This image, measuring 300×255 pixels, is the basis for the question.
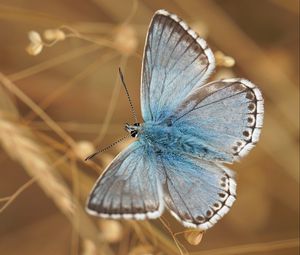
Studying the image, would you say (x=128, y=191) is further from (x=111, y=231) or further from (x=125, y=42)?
(x=125, y=42)

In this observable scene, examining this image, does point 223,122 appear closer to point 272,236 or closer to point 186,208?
point 186,208

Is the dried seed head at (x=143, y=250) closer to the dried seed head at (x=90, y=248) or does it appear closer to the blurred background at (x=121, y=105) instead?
the dried seed head at (x=90, y=248)

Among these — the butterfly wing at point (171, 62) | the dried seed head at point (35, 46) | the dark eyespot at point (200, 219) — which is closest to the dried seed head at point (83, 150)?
the butterfly wing at point (171, 62)

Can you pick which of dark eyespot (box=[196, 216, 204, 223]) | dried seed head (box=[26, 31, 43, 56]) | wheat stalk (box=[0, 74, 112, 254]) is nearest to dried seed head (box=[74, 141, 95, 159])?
wheat stalk (box=[0, 74, 112, 254])

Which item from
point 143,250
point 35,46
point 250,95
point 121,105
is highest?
point 35,46

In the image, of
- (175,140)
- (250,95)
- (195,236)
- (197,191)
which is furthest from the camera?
(175,140)

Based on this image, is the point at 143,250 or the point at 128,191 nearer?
the point at 128,191

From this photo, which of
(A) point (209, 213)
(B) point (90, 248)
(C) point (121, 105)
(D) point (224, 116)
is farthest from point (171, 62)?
(C) point (121, 105)
